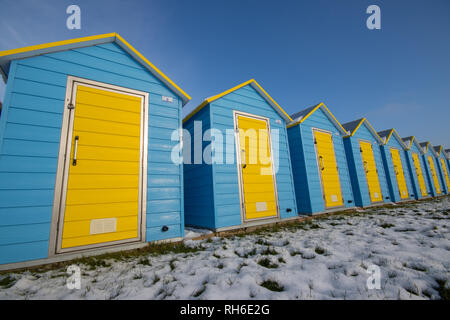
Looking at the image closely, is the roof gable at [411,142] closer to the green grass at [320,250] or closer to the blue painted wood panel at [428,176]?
the blue painted wood panel at [428,176]

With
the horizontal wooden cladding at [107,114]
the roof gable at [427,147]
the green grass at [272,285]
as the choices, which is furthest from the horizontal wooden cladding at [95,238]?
the roof gable at [427,147]

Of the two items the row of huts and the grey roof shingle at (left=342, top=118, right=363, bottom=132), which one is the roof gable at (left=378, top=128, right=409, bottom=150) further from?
the row of huts

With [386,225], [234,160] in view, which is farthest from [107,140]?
[386,225]

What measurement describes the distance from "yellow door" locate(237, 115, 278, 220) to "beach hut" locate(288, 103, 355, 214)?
6.83 feet

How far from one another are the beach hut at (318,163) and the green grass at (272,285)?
20.0ft

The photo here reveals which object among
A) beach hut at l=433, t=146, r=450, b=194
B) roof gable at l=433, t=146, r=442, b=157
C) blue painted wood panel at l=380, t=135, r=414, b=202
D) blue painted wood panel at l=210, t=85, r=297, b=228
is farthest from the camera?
roof gable at l=433, t=146, r=442, b=157

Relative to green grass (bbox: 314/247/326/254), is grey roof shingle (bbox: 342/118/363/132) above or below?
above

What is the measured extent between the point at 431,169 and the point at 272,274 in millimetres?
24742

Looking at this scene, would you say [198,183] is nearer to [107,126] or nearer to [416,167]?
[107,126]

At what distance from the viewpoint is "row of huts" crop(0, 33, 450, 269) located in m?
3.14

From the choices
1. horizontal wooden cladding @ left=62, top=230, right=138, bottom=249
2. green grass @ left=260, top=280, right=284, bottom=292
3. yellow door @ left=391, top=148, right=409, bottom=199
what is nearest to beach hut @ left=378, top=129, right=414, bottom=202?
yellow door @ left=391, top=148, right=409, bottom=199

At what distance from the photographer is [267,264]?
2559 mm
